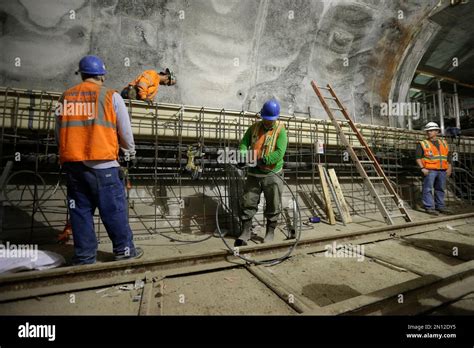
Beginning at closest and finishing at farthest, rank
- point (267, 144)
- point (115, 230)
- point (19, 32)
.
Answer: point (115, 230), point (267, 144), point (19, 32)

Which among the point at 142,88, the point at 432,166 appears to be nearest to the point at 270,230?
the point at 142,88

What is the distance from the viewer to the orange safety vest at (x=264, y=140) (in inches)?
129

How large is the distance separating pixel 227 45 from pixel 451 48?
357 inches

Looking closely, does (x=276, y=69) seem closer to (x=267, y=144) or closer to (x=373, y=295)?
(x=267, y=144)

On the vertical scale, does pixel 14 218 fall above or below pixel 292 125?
below

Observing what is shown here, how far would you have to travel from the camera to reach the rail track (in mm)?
1688

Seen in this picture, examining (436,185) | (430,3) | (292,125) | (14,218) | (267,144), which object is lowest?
(14,218)

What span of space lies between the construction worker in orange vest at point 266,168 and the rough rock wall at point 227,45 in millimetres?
2993

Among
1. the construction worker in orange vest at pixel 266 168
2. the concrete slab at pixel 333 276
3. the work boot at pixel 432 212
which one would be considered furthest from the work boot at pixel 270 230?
the work boot at pixel 432 212

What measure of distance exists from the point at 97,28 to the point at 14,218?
3997 mm

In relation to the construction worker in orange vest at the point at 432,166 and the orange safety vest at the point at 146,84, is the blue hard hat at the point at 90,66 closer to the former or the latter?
the orange safety vest at the point at 146,84

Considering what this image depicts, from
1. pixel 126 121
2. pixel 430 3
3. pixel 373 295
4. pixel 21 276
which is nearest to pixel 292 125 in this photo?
pixel 126 121

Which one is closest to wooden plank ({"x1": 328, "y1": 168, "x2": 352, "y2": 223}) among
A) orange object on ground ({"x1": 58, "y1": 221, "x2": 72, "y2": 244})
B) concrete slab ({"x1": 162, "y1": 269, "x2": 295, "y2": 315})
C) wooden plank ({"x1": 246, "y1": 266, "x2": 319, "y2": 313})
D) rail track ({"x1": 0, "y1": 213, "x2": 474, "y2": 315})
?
rail track ({"x1": 0, "y1": 213, "x2": 474, "y2": 315})

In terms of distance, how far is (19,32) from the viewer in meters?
4.45
